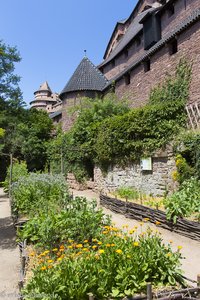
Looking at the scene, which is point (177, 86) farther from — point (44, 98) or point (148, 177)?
point (44, 98)

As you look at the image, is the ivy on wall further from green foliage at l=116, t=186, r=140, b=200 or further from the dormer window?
the dormer window

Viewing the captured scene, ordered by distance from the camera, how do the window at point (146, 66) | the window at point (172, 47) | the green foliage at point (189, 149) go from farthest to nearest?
the window at point (146, 66)
the window at point (172, 47)
the green foliage at point (189, 149)

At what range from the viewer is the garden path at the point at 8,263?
4730 mm

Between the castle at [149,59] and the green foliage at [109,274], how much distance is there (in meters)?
8.47

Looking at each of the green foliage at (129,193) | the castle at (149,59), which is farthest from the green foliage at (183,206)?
the castle at (149,59)

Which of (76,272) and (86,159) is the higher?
(86,159)

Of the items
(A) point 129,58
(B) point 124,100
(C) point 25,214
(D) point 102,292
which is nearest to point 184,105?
(B) point 124,100

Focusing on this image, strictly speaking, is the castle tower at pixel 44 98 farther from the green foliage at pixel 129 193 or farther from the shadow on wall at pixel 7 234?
the shadow on wall at pixel 7 234

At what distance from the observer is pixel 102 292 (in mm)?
3553

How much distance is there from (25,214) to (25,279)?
369 cm

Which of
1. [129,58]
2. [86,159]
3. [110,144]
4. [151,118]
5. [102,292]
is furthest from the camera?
[129,58]

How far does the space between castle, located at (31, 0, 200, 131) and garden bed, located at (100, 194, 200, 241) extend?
4557mm

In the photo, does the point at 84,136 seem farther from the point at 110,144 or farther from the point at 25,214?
the point at 25,214

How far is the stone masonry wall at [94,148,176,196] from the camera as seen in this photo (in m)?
11.1
